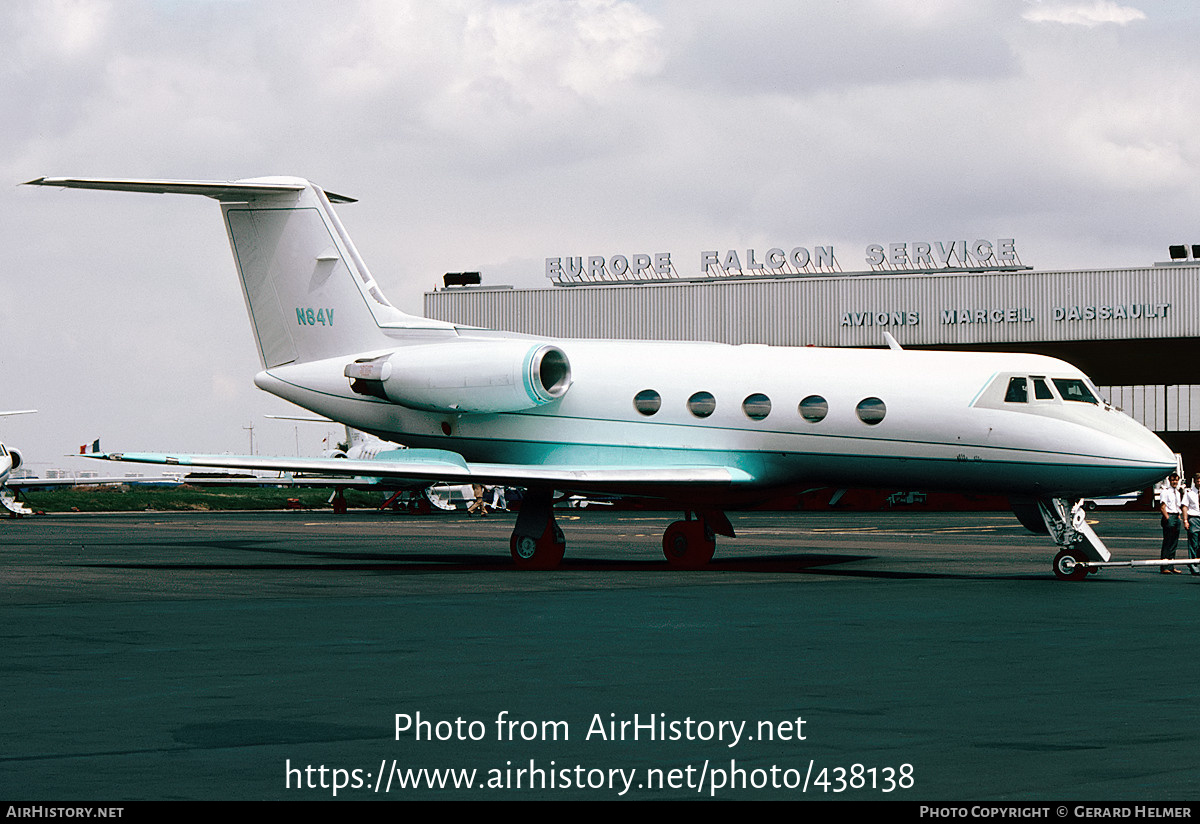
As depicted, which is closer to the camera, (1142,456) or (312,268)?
(1142,456)

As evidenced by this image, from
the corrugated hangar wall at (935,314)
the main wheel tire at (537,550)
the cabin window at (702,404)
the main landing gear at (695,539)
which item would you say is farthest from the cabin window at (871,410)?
the corrugated hangar wall at (935,314)

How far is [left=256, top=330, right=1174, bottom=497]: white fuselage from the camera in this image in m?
25.6

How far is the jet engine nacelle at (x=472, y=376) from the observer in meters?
29.4

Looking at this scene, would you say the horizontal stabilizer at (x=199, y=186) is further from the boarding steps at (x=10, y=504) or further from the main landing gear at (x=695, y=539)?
the boarding steps at (x=10, y=504)

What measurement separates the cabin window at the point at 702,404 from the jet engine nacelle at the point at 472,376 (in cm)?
240

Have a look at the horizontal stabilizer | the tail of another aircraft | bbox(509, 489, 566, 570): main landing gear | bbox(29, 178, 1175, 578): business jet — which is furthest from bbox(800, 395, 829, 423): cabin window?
the horizontal stabilizer

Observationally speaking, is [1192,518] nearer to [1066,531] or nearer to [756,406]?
[1066,531]

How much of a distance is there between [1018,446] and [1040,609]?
21.2ft

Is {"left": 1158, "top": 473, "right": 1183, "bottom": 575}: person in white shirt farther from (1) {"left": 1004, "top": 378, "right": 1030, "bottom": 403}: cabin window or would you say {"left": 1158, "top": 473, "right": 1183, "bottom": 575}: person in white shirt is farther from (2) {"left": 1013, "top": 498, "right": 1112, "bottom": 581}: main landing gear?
(1) {"left": 1004, "top": 378, "right": 1030, "bottom": 403}: cabin window

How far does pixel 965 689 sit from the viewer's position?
12.6 m

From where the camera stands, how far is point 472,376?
2978 centimetres

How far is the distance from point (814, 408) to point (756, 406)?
1.06 m

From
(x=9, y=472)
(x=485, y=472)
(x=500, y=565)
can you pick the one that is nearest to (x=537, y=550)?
(x=500, y=565)

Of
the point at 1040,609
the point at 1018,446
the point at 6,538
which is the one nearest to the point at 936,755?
the point at 1040,609
